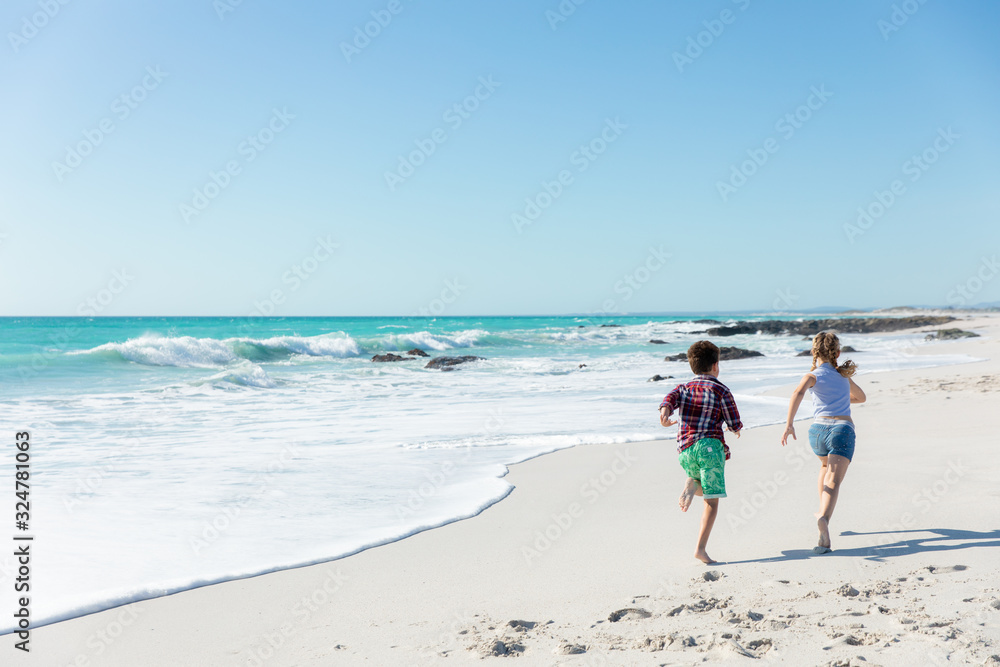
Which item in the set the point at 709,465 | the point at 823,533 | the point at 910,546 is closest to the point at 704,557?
the point at 709,465

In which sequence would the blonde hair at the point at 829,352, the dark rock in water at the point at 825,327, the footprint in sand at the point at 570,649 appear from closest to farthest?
the footprint in sand at the point at 570,649 < the blonde hair at the point at 829,352 < the dark rock in water at the point at 825,327

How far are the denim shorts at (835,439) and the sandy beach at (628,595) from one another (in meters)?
0.56

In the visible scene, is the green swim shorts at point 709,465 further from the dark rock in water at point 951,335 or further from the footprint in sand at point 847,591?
the dark rock in water at point 951,335

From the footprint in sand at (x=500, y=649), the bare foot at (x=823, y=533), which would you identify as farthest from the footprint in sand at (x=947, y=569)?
the footprint in sand at (x=500, y=649)

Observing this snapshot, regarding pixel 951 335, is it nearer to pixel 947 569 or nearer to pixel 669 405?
pixel 947 569

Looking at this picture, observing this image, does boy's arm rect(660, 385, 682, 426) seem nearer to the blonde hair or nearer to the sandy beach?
the sandy beach

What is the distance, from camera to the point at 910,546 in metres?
3.97

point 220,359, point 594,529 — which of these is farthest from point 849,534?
point 220,359

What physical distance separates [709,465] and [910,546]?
1344mm

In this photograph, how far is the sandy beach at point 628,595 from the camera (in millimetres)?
2836

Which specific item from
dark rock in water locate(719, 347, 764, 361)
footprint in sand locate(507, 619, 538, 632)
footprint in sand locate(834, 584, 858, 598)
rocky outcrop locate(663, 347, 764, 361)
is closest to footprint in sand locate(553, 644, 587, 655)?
footprint in sand locate(507, 619, 538, 632)

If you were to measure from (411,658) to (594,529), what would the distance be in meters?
2.12

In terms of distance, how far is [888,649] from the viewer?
Result: 2670 mm

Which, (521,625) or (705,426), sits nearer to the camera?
(521,625)
